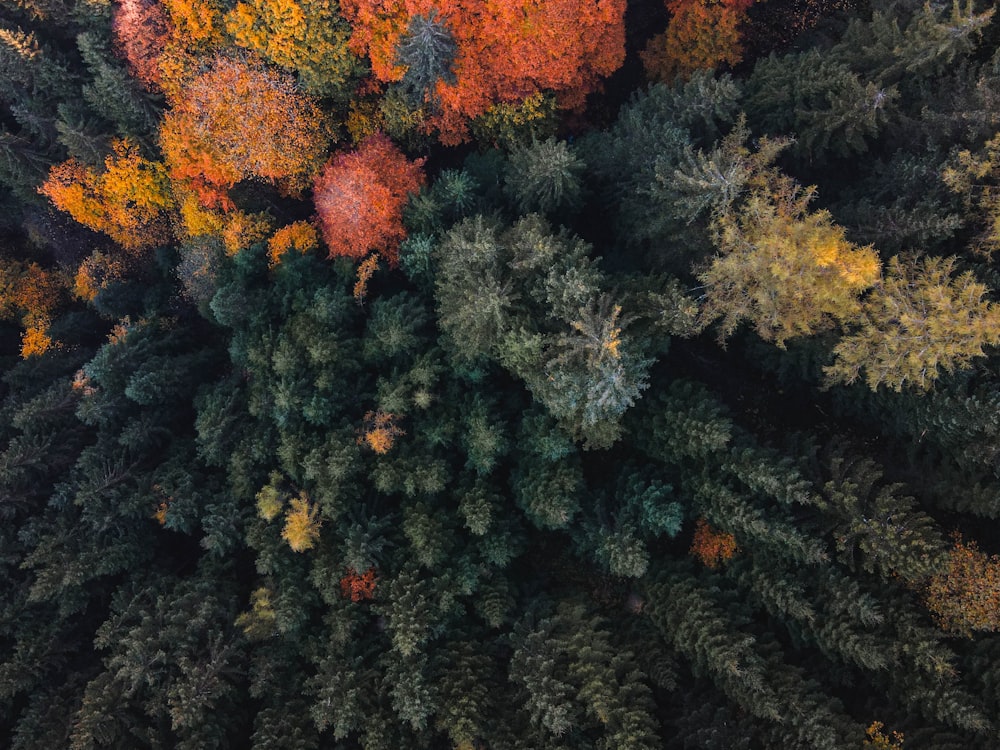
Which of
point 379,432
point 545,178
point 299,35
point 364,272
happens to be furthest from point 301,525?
point 299,35

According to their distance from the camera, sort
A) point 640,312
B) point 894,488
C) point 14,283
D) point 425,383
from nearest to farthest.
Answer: point 894,488
point 640,312
point 425,383
point 14,283

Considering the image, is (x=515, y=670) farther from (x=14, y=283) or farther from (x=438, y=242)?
(x=14, y=283)

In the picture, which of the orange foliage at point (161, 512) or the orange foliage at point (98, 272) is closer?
the orange foliage at point (161, 512)

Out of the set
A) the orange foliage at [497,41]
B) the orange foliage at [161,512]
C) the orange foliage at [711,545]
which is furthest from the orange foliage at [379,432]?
the orange foliage at [497,41]

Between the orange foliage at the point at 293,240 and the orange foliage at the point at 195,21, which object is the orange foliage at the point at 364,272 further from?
the orange foliage at the point at 195,21

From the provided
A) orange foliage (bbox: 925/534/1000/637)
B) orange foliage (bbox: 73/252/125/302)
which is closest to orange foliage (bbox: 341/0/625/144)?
orange foliage (bbox: 73/252/125/302)

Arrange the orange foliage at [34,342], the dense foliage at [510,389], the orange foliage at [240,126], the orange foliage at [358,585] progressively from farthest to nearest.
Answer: the orange foliage at [34,342] → the orange foliage at [240,126] → the orange foliage at [358,585] → the dense foliage at [510,389]

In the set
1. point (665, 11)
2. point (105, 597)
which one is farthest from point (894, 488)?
point (105, 597)
